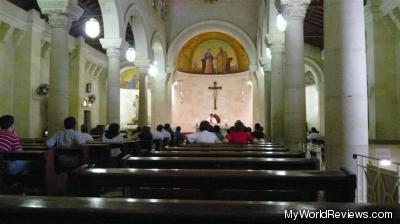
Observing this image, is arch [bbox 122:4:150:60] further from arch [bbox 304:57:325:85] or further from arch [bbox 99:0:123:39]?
arch [bbox 304:57:325:85]

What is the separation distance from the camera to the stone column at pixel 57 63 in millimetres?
9516

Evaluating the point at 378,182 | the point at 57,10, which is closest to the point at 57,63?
the point at 57,10

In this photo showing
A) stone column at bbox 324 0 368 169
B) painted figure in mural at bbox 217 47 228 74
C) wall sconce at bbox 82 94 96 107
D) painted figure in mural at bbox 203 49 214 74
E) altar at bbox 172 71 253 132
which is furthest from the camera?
painted figure in mural at bbox 217 47 228 74

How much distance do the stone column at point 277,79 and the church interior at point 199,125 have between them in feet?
0.16

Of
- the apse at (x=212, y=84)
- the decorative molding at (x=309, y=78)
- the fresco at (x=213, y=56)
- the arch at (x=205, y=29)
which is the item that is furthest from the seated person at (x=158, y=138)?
the fresco at (x=213, y=56)

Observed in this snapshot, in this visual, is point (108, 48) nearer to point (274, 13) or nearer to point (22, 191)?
point (274, 13)

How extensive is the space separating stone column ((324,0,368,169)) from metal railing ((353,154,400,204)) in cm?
16

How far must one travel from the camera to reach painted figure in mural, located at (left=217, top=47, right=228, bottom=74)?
29922mm

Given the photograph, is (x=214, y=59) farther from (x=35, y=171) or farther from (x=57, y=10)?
(x=35, y=171)

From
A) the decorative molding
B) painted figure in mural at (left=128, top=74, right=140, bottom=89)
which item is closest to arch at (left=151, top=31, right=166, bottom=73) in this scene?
painted figure in mural at (left=128, top=74, right=140, bottom=89)

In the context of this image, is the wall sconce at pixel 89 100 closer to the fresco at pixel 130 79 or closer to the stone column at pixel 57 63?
the fresco at pixel 130 79

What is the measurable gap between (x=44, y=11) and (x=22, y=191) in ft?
18.4

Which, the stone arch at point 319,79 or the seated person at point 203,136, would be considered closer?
the seated person at point 203,136

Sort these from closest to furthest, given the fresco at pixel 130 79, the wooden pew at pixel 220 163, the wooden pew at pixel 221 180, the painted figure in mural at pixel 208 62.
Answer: the wooden pew at pixel 221 180 → the wooden pew at pixel 220 163 → the fresco at pixel 130 79 → the painted figure in mural at pixel 208 62
